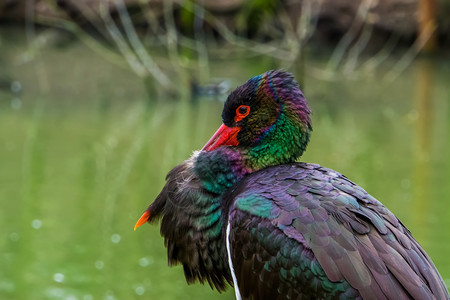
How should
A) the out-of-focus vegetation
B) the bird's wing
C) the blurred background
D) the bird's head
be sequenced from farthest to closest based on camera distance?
1. the out-of-focus vegetation
2. the blurred background
3. the bird's head
4. the bird's wing

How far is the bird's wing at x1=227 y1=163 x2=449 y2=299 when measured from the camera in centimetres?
285

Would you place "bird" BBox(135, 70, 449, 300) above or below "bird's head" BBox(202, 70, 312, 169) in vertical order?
below

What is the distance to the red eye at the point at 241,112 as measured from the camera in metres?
3.43

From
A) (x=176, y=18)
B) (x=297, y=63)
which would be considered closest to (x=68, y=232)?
(x=297, y=63)

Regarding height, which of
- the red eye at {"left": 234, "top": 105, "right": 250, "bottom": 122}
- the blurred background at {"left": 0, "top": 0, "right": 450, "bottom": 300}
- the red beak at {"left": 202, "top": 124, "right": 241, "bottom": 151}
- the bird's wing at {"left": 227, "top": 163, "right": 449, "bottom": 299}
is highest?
the red eye at {"left": 234, "top": 105, "right": 250, "bottom": 122}

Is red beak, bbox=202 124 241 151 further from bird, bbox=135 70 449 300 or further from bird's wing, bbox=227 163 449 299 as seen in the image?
bird's wing, bbox=227 163 449 299

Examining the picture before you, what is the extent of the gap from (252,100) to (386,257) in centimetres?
87

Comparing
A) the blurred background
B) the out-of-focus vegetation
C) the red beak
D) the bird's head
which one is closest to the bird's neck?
the bird's head

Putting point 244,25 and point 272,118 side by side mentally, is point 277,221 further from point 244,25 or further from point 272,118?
point 244,25

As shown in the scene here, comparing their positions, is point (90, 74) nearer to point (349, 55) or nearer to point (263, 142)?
point (349, 55)

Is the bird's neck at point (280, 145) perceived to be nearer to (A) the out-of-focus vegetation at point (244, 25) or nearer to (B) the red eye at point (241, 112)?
(B) the red eye at point (241, 112)

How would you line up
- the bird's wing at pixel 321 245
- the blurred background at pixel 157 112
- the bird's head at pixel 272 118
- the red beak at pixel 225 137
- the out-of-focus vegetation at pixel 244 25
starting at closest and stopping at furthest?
the bird's wing at pixel 321 245
the bird's head at pixel 272 118
the red beak at pixel 225 137
the blurred background at pixel 157 112
the out-of-focus vegetation at pixel 244 25

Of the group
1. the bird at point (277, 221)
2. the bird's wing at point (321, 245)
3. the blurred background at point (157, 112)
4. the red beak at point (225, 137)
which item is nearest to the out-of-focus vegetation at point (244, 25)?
the blurred background at point (157, 112)

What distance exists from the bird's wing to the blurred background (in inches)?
80.9
